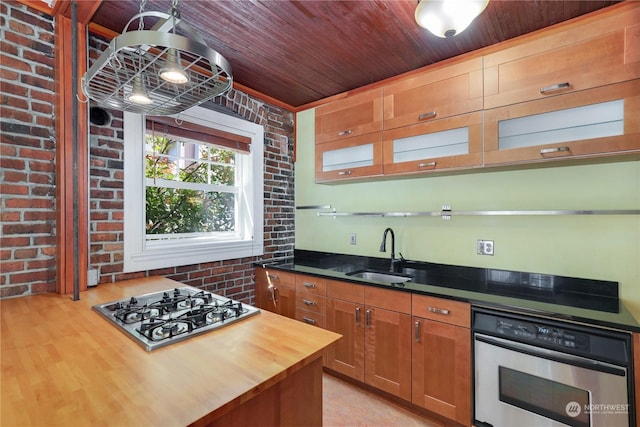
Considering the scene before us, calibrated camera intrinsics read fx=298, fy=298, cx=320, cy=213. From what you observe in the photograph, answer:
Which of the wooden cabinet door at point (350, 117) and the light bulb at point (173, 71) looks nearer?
the light bulb at point (173, 71)

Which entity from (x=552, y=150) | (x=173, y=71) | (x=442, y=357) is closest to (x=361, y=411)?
(x=442, y=357)

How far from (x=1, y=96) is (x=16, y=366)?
1445 millimetres

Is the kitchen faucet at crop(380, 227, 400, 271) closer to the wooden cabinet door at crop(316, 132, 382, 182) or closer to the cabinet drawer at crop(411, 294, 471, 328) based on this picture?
the wooden cabinet door at crop(316, 132, 382, 182)

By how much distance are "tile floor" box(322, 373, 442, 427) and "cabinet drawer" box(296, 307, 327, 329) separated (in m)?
0.47

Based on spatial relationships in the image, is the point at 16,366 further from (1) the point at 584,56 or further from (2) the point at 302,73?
(1) the point at 584,56

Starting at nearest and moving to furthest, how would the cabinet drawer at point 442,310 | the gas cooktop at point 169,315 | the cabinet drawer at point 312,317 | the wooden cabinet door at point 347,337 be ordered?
the gas cooktop at point 169,315 → the cabinet drawer at point 442,310 → the wooden cabinet door at point 347,337 → the cabinet drawer at point 312,317

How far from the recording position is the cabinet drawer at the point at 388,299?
1.96 meters

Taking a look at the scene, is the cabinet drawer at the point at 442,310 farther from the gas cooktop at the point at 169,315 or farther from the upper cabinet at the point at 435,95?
the upper cabinet at the point at 435,95

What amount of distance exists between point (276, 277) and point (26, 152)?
187 cm

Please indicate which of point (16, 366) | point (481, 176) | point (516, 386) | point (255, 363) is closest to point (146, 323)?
point (16, 366)

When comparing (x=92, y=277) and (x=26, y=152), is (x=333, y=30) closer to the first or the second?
(x=26, y=152)

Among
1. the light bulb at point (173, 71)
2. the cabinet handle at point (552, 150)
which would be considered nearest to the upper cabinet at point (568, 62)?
the cabinet handle at point (552, 150)

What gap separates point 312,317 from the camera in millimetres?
2441

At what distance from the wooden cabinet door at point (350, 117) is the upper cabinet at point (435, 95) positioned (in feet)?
0.32
